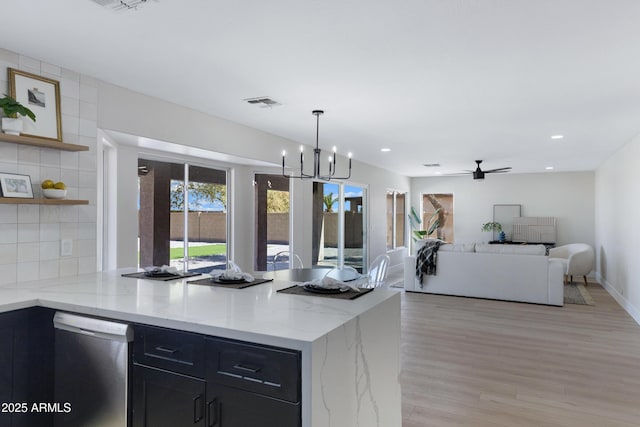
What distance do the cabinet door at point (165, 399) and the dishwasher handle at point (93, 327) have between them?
159 mm

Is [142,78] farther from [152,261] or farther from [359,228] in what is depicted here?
[359,228]

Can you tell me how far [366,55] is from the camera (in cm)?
271

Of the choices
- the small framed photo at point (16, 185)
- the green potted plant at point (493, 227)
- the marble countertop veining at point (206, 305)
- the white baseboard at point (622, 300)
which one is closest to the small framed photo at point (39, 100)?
the small framed photo at point (16, 185)

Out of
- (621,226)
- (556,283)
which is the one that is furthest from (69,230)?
(621,226)

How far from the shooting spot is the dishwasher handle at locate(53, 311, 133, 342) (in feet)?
5.96

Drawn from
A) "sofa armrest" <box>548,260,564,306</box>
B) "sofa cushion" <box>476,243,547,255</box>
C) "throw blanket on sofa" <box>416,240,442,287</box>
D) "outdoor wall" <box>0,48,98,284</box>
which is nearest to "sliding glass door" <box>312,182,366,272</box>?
"throw blanket on sofa" <box>416,240,442,287</box>

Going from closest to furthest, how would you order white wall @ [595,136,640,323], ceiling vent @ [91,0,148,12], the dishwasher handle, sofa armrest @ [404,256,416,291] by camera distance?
the dishwasher handle < ceiling vent @ [91,0,148,12] < white wall @ [595,136,640,323] < sofa armrest @ [404,256,416,291]

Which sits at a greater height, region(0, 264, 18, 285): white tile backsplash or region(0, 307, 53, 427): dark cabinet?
region(0, 264, 18, 285): white tile backsplash

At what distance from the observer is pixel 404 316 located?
17.6 feet

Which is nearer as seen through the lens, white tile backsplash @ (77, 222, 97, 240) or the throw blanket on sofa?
white tile backsplash @ (77, 222, 97, 240)

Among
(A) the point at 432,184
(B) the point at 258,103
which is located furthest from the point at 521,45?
(A) the point at 432,184

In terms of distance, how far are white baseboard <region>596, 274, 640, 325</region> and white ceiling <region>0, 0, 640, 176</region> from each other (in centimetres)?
235

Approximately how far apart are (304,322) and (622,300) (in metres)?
6.28

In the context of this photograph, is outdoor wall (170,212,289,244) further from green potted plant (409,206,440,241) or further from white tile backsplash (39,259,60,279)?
green potted plant (409,206,440,241)
